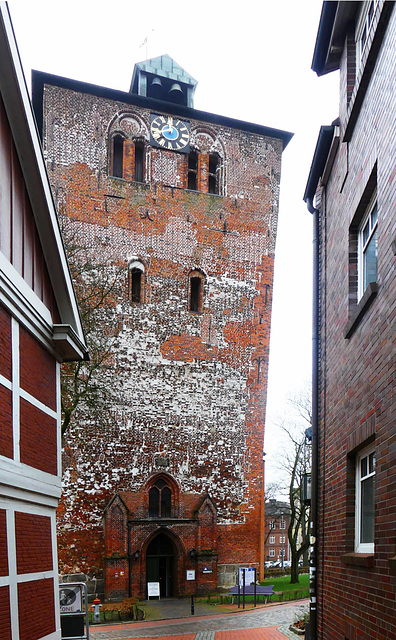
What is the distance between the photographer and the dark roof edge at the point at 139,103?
2733cm

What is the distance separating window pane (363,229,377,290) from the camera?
6.77 metres

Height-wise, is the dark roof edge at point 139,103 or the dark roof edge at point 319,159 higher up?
the dark roof edge at point 139,103

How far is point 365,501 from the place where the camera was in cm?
661

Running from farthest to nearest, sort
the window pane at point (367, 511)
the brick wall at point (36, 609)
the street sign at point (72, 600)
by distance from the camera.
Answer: the street sign at point (72, 600) < the brick wall at point (36, 609) < the window pane at point (367, 511)

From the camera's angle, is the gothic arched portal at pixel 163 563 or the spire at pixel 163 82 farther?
the spire at pixel 163 82

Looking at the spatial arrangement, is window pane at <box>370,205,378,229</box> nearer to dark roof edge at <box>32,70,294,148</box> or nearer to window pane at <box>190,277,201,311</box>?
window pane at <box>190,277,201,311</box>

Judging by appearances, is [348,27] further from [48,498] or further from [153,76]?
[153,76]

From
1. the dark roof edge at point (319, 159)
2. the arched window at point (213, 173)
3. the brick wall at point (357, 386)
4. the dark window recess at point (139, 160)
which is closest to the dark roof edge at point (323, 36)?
the brick wall at point (357, 386)

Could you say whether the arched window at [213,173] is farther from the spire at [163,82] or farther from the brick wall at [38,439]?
the brick wall at [38,439]

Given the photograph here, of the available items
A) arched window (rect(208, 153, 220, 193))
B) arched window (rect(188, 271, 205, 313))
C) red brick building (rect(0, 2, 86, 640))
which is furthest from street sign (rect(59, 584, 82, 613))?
arched window (rect(208, 153, 220, 193))

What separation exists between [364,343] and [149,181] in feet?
75.8

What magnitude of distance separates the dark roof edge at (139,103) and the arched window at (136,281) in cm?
673

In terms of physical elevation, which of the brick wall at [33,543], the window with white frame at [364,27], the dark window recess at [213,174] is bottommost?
the brick wall at [33,543]

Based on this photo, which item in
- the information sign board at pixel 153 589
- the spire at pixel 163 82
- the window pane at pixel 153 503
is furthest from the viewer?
the spire at pixel 163 82
